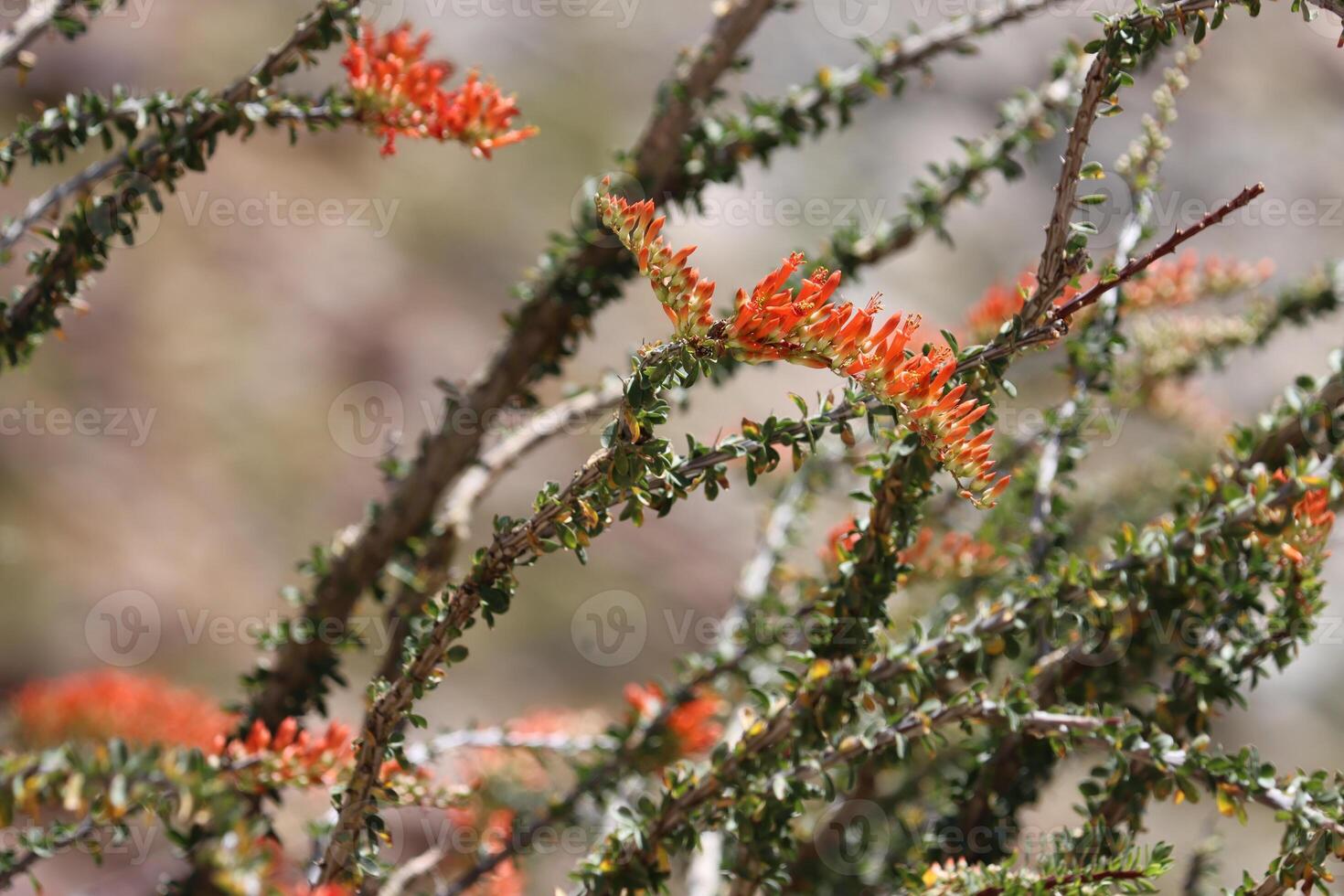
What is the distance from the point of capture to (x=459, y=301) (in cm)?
866

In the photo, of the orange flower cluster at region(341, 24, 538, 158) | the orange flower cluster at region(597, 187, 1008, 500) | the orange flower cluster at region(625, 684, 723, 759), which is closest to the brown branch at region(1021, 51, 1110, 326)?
the orange flower cluster at region(597, 187, 1008, 500)

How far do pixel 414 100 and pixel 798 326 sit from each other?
890mm

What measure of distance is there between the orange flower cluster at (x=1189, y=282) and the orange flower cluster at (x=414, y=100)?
1284mm

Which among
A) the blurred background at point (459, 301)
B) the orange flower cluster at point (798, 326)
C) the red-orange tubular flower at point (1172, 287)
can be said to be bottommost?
the orange flower cluster at point (798, 326)

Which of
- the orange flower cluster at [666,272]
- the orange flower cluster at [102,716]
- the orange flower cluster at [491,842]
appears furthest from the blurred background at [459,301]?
the orange flower cluster at [666,272]

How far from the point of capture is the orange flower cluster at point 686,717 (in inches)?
81.0

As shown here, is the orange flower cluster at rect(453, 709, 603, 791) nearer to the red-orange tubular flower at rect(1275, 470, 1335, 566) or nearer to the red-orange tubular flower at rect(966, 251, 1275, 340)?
the red-orange tubular flower at rect(966, 251, 1275, 340)

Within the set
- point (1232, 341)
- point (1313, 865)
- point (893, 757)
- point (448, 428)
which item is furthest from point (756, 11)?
point (1313, 865)

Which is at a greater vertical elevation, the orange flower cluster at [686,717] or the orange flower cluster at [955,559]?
the orange flower cluster at [955,559]

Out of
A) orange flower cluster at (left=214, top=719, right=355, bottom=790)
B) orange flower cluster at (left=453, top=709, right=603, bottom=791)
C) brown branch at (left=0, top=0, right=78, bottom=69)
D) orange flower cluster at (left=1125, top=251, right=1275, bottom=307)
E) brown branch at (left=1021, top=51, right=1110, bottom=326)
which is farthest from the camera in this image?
orange flower cluster at (left=453, top=709, right=603, bottom=791)

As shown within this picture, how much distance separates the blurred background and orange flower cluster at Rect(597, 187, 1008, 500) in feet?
12.6

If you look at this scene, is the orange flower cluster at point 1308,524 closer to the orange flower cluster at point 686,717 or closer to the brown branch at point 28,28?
the orange flower cluster at point 686,717

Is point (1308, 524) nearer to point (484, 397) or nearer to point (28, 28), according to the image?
point (484, 397)

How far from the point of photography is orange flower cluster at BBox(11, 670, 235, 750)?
2.38 m
